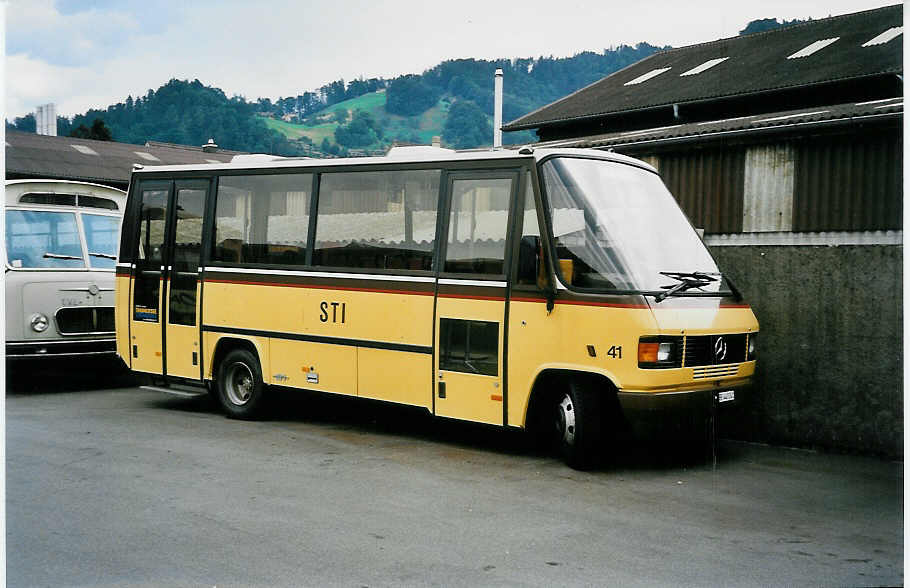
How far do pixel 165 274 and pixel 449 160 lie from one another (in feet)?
13.7

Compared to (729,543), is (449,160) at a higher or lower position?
higher

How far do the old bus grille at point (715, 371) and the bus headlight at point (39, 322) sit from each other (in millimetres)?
8574

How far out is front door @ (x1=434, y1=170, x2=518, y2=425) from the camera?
29.9 ft

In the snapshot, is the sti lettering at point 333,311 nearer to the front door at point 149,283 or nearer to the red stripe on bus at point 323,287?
the red stripe on bus at point 323,287

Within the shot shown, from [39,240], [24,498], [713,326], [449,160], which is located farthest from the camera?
[39,240]

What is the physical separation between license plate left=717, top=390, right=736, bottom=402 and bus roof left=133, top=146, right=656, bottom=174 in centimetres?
237

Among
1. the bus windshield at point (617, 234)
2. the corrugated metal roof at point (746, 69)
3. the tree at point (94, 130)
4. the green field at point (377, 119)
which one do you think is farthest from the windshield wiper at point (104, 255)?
the corrugated metal roof at point (746, 69)

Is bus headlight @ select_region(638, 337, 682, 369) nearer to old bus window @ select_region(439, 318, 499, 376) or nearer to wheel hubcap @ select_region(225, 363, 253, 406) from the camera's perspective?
old bus window @ select_region(439, 318, 499, 376)

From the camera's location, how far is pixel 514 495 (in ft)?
25.2

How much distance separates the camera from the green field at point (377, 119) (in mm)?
14227

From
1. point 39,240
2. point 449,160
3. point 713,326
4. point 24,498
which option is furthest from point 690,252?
point 39,240

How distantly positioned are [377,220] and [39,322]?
213 inches

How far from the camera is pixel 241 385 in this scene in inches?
452

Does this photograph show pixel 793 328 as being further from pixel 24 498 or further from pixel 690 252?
pixel 24 498
